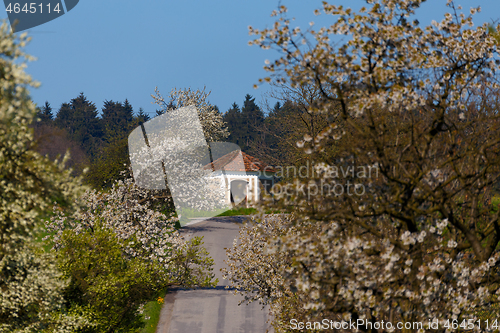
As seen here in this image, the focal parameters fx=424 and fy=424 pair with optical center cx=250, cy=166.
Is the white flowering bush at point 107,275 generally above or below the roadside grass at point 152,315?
above

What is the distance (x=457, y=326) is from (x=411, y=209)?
87.1 inches

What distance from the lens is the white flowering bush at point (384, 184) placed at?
20.9ft

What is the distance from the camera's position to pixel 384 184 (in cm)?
686

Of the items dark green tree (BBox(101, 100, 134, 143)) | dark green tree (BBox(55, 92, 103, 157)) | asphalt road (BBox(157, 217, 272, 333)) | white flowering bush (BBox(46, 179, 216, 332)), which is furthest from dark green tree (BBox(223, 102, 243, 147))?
white flowering bush (BBox(46, 179, 216, 332))

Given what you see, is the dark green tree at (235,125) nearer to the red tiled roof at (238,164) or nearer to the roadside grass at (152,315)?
the red tiled roof at (238,164)

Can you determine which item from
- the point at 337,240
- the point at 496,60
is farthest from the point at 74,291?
the point at 496,60

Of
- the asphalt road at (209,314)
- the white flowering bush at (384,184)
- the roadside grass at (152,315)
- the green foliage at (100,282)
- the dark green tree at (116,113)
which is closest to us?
the white flowering bush at (384,184)

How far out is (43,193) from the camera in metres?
6.95

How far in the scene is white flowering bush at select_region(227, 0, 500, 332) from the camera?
6.38 meters

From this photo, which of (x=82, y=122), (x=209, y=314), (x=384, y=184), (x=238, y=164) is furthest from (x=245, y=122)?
(x=384, y=184)

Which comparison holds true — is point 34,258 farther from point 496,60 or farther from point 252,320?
point 252,320

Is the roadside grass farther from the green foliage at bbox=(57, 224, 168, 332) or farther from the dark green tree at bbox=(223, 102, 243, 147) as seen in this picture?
the dark green tree at bbox=(223, 102, 243, 147)

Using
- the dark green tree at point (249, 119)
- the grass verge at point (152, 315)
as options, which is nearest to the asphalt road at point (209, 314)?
the grass verge at point (152, 315)

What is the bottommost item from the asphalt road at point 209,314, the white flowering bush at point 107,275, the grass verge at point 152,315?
the asphalt road at point 209,314
